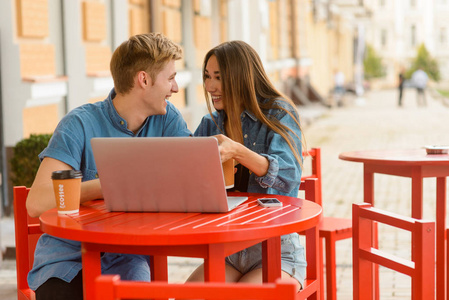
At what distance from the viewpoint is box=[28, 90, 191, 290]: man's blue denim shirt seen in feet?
8.45

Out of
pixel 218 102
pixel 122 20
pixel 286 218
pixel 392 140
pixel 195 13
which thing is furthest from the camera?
pixel 392 140

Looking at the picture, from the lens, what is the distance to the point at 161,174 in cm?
228

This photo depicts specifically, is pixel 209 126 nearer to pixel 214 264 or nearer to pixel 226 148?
pixel 226 148

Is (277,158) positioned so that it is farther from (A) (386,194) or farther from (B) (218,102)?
(A) (386,194)

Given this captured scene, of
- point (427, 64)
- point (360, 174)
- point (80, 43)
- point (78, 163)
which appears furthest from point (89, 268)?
point (427, 64)

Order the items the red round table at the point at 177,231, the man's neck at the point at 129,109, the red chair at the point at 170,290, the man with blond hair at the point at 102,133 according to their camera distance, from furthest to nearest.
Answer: the man's neck at the point at 129,109
the man with blond hair at the point at 102,133
the red round table at the point at 177,231
the red chair at the point at 170,290

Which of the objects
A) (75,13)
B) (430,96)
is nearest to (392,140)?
(75,13)

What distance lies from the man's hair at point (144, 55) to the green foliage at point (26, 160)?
2.90m

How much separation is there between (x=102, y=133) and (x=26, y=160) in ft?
9.51

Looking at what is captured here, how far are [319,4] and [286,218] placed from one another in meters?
26.0

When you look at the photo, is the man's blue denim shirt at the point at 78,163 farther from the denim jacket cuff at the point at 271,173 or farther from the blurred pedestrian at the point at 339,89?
the blurred pedestrian at the point at 339,89

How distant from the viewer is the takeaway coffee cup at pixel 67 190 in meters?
2.33

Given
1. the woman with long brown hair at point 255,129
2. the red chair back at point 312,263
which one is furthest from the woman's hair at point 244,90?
the red chair back at point 312,263

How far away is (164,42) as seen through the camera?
9.12 feet
